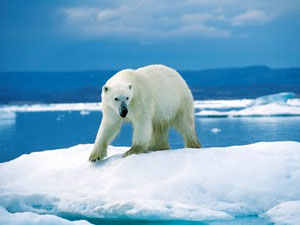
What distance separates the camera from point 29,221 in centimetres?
381

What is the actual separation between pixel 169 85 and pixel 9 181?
261 cm

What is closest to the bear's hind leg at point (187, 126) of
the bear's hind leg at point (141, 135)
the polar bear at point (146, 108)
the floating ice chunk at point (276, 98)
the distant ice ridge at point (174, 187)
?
the polar bear at point (146, 108)

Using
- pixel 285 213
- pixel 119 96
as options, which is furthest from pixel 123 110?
pixel 285 213

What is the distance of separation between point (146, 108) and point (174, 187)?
121 cm

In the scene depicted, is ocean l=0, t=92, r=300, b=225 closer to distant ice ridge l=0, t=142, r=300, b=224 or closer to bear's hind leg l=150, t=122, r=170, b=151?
distant ice ridge l=0, t=142, r=300, b=224

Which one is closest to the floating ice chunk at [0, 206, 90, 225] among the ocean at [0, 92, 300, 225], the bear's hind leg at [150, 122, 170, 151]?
the ocean at [0, 92, 300, 225]

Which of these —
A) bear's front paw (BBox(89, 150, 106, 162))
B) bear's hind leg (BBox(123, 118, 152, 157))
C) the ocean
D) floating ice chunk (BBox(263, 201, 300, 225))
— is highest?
the ocean

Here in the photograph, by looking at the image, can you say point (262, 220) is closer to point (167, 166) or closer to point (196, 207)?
point (196, 207)

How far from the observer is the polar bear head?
5129mm

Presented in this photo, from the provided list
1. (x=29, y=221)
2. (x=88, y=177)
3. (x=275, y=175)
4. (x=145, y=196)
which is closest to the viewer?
(x=29, y=221)

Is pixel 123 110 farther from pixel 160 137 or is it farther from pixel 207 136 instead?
pixel 207 136

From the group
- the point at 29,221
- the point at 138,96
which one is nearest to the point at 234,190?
the point at 138,96

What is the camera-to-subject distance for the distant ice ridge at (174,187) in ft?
14.7

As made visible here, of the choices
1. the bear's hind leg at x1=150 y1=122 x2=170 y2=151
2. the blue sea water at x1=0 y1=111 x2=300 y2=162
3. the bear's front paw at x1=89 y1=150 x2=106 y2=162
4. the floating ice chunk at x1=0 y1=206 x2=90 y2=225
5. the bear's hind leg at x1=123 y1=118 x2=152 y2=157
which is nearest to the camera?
the floating ice chunk at x1=0 y1=206 x2=90 y2=225
